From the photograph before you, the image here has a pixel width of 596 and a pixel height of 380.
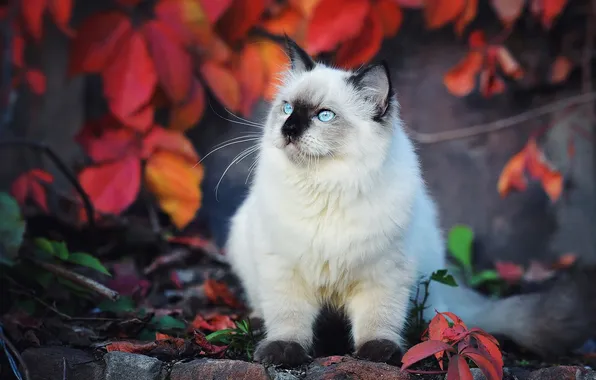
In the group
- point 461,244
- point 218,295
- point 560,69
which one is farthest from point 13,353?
point 560,69

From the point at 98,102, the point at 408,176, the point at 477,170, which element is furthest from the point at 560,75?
the point at 98,102

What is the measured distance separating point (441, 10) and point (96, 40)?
189 centimetres

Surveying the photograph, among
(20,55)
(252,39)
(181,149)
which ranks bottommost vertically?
(181,149)

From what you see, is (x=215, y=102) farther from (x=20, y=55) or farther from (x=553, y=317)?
(x=553, y=317)

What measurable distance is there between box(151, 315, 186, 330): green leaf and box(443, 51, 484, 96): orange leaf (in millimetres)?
2151

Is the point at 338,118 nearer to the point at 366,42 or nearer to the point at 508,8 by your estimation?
the point at 366,42

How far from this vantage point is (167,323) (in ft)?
8.87

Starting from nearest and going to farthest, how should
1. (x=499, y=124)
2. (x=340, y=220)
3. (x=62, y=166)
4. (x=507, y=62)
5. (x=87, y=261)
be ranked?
1. (x=340, y=220)
2. (x=87, y=261)
3. (x=62, y=166)
4. (x=507, y=62)
5. (x=499, y=124)

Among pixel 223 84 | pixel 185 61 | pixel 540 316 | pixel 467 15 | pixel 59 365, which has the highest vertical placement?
pixel 467 15

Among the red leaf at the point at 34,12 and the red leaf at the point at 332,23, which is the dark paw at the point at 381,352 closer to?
the red leaf at the point at 332,23

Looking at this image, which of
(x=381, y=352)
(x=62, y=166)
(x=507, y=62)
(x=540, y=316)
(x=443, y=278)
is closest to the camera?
(x=381, y=352)

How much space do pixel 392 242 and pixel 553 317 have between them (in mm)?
929

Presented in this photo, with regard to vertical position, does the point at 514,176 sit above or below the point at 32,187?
above

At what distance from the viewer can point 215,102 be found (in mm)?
4336
